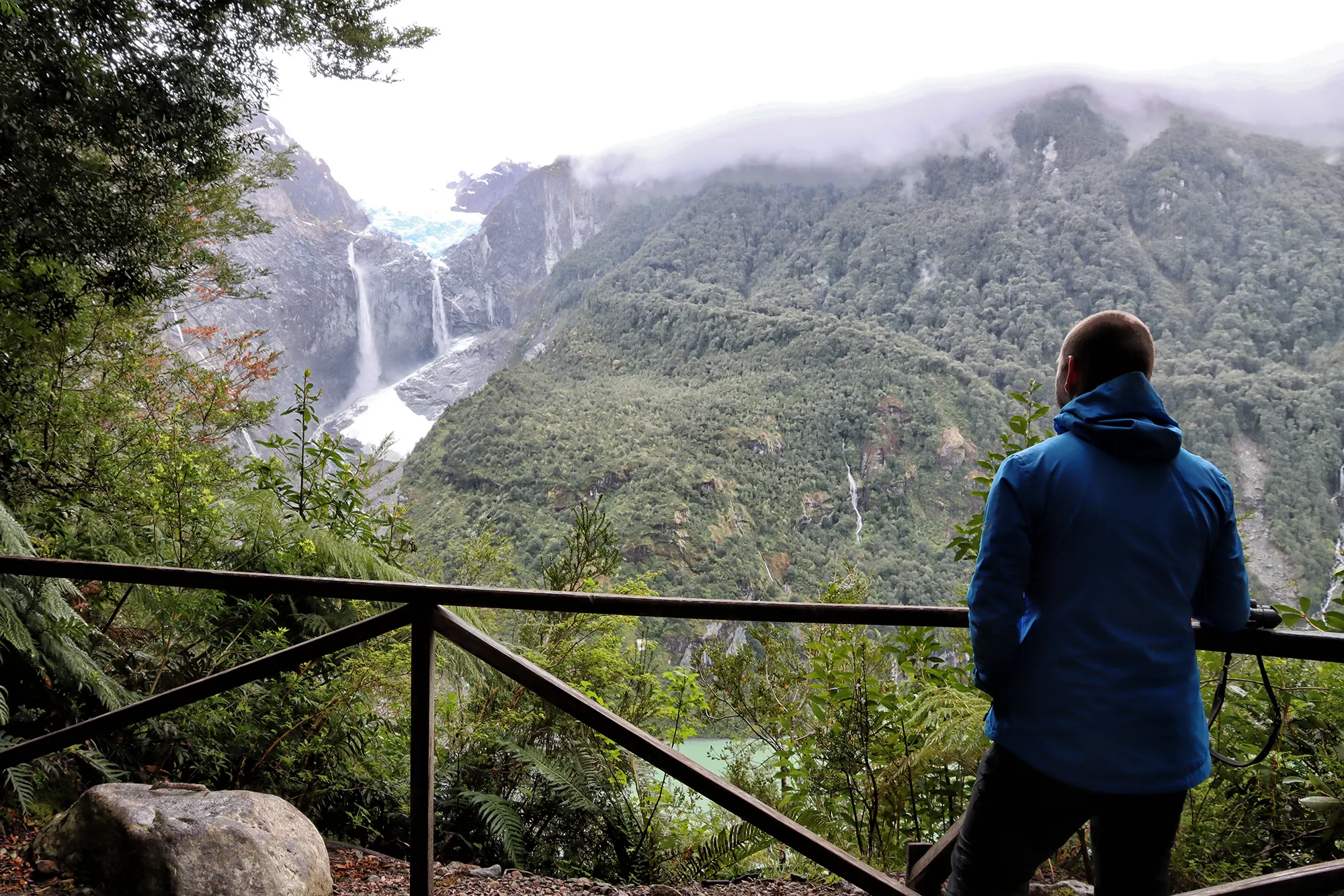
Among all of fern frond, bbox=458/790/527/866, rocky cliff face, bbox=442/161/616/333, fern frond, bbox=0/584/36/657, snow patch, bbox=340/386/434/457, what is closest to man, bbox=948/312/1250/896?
fern frond, bbox=458/790/527/866

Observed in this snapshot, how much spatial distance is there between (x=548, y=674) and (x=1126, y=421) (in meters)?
1.24

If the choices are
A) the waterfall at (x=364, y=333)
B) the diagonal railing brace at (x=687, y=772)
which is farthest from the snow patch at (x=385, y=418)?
the diagonal railing brace at (x=687, y=772)

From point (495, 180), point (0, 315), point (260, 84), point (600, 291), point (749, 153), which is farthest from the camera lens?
point (495, 180)

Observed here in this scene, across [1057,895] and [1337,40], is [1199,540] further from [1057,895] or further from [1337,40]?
[1337,40]

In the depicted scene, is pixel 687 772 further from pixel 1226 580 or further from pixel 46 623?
pixel 46 623

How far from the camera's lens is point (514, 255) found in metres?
123

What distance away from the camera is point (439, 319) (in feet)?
338

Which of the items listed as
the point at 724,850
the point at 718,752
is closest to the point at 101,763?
the point at 724,850

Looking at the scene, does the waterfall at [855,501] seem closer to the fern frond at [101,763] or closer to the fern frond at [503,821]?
the fern frond at [503,821]

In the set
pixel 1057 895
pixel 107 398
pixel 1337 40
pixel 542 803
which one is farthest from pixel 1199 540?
pixel 1337 40

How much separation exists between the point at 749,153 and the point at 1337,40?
77073 millimetres

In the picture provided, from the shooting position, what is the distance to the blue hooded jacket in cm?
119

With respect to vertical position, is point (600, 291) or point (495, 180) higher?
point (495, 180)

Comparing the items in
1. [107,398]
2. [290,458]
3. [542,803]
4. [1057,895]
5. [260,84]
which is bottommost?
[542,803]
